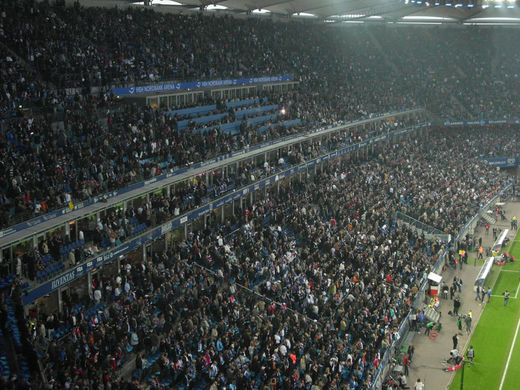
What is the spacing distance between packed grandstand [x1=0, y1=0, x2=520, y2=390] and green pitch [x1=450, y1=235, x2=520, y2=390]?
3.58 metres

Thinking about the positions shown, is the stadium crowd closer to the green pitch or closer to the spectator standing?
the spectator standing

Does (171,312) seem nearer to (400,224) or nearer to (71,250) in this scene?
(71,250)

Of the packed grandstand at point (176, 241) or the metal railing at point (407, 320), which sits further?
the metal railing at point (407, 320)

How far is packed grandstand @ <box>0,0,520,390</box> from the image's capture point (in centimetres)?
1881

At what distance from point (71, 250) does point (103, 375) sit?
5083 millimetres

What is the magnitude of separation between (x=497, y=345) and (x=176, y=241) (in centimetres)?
1522

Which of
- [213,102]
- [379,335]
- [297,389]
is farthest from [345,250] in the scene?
[213,102]

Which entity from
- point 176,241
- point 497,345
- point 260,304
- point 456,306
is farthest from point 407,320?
point 176,241

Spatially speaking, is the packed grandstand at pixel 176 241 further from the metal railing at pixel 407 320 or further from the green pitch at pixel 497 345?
the green pitch at pixel 497 345

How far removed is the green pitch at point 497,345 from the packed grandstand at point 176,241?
11.8ft

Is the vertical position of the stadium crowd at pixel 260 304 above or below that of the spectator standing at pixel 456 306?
above

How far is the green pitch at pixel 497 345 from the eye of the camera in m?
24.5

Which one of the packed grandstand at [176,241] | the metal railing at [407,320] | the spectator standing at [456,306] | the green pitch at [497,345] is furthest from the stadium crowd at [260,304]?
the green pitch at [497,345]

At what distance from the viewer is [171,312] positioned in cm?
2091
